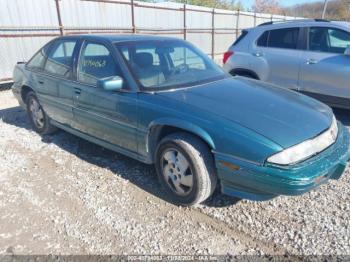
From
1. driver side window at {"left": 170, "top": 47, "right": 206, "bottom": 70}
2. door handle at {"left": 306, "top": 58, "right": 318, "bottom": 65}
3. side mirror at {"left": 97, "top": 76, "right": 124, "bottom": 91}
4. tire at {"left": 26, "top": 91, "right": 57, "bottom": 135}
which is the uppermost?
driver side window at {"left": 170, "top": 47, "right": 206, "bottom": 70}

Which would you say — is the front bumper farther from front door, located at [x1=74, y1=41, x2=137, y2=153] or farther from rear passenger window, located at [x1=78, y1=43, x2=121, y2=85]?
rear passenger window, located at [x1=78, y1=43, x2=121, y2=85]

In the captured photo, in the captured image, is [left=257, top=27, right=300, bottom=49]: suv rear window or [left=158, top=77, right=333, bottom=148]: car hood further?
[left=257, top=27, right=300, bottom=49]: suv rear window

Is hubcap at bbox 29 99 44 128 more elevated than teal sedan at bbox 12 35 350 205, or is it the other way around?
teal sedan at bbox 12 35 350 205

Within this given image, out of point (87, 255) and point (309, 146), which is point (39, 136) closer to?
point (87, 255)

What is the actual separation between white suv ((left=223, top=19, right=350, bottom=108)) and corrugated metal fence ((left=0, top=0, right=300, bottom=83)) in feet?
20.4

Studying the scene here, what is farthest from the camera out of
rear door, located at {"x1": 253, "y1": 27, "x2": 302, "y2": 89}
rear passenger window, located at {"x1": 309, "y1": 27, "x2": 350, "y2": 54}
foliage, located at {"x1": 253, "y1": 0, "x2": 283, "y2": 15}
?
foliage, located at {"x1": 253, "y1": 0, "x2": 283, "y2": 15}

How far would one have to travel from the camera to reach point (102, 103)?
11.8ft

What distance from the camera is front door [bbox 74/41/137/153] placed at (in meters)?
3.38

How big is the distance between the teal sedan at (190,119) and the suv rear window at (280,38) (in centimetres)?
236

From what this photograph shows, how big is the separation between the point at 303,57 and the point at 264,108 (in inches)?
121

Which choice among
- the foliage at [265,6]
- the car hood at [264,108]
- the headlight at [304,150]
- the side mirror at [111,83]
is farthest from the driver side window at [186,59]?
the foliage at [265,6]

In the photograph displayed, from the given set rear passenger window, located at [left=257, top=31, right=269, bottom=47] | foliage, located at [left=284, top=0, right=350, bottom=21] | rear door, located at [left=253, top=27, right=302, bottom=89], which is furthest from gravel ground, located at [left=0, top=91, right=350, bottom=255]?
foliage, located at [left=284, top=0, right=350, bottom=21]

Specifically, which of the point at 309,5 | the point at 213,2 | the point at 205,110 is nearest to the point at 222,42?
the point at 205,110

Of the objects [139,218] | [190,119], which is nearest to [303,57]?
[190,119]
